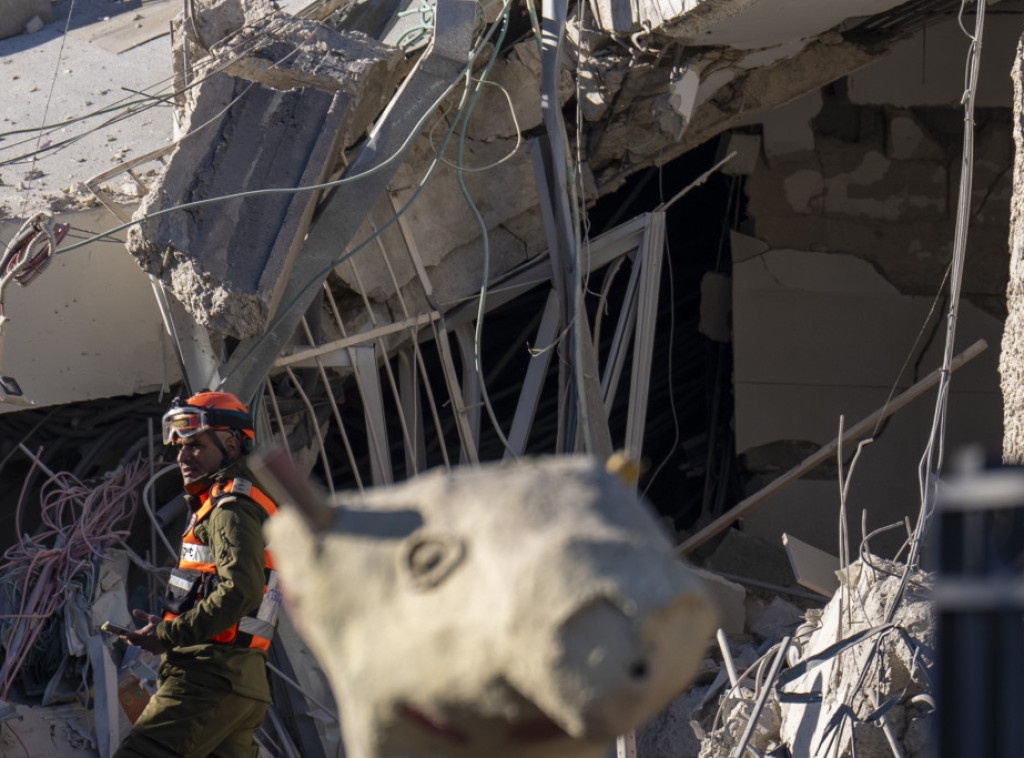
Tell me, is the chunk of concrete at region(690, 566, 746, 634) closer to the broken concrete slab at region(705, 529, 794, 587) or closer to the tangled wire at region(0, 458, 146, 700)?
the broken concrete slab at region(705, 529, 794, 587)

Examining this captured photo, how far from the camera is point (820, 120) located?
734cm

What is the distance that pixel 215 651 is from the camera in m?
3.64

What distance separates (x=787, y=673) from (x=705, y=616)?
2.82 metres

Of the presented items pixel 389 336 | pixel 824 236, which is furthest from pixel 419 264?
pixel 824 236

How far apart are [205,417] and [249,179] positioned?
142cm

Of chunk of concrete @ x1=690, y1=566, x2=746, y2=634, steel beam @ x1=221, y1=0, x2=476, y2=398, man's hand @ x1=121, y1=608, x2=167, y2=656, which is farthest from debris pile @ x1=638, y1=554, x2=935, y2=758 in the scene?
steel beam @ x1=221, y1=0, x2=476, y2=398

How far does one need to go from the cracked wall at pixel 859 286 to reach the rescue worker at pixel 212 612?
13.9ft

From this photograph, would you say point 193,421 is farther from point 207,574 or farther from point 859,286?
point 859,286

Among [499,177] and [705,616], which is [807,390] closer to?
[499,177]

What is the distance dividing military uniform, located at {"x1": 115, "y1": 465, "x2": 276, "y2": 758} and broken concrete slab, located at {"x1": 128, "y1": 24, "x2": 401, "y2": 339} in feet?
3.57

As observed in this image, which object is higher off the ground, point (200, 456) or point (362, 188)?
point (362, 188)

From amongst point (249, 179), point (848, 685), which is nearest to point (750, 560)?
point (848, 685)

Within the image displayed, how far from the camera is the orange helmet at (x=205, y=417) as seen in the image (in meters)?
3.67

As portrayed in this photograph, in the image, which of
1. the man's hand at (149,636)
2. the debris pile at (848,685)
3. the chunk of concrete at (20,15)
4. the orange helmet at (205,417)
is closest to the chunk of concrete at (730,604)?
the debris pile at (848,685)
